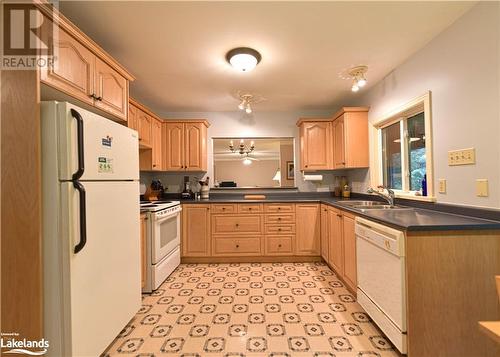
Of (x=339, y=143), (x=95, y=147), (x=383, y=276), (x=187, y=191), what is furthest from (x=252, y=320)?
(x=339, y=143)

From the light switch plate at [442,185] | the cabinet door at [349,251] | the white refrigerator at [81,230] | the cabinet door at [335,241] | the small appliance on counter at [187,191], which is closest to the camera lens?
the white refrigerator at [81,230]

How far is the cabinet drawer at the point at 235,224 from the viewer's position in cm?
330

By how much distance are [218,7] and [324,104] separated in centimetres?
255

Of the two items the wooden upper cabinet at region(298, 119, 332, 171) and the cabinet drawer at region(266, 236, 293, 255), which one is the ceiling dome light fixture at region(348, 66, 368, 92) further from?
the cabinet drawer at region(266, 236, 293, 255)

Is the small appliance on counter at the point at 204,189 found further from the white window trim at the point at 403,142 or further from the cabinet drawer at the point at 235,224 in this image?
the white window trim at the point at 403,142

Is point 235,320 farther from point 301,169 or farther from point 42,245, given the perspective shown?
point 301,169

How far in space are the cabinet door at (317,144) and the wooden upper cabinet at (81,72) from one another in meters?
2.57

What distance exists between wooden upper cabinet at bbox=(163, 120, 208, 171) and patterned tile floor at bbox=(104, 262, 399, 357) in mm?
1652

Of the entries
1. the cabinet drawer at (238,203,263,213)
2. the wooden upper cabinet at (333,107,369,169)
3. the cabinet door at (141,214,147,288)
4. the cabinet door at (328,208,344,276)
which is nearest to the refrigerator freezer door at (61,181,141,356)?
the cabinet door at (141,214,147,288)

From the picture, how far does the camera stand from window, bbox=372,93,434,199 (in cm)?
207

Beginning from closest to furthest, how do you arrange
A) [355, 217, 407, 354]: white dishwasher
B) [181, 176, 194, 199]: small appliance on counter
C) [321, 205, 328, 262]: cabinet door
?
1. [355, 217, 407, 354]: white dishwasher
2. [321, 205, 328, 262]: cabinet door
3. [181, 176, 194, 199]: small appliance on counter

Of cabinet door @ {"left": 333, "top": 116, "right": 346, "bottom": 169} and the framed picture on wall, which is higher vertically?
cabinet door @ {"left": 333, "top": 116, "right": 346, "bottom": 169}

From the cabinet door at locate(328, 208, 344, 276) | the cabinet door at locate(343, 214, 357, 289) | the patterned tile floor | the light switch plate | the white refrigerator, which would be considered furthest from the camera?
the cabinet door at locate(328, 208, 344, 276)

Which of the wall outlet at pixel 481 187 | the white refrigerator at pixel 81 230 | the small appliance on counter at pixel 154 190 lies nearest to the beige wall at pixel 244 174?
the small appliance on counter at pixel 154 190
